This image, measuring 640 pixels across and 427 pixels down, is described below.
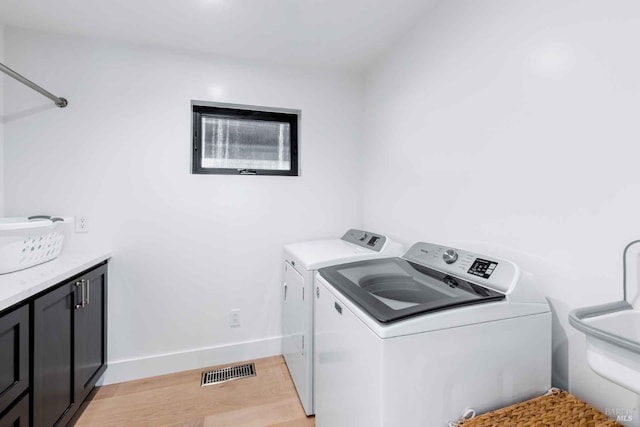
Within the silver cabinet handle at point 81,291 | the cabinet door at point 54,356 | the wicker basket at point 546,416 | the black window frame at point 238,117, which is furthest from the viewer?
the black window frame at point 238,117

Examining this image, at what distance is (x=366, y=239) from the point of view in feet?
6.66

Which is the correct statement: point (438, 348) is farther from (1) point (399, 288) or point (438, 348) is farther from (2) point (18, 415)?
(2) point (18, 415)

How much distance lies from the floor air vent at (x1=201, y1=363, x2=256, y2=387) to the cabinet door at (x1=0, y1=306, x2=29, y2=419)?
1.04 meters

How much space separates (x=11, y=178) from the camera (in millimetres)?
1777

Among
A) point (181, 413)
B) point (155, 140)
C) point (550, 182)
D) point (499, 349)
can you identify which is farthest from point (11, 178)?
point (550, 182)

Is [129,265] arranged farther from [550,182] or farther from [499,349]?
[550,182]

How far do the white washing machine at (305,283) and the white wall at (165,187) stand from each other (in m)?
0.26

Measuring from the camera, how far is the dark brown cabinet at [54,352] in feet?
3.52

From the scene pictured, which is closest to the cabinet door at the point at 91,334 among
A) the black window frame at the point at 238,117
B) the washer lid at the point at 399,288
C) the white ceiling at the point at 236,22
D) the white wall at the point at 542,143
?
the black window frame at the point at 238,117

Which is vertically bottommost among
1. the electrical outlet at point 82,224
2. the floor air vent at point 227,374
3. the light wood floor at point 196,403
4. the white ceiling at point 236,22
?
the light wood floor at point 196,403

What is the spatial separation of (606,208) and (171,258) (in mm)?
2382

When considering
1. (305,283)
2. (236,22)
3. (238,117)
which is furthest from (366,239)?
(236,22)

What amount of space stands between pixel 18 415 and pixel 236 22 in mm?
2196

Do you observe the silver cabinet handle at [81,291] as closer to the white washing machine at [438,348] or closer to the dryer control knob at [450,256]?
the white washing machine at [438,348]
